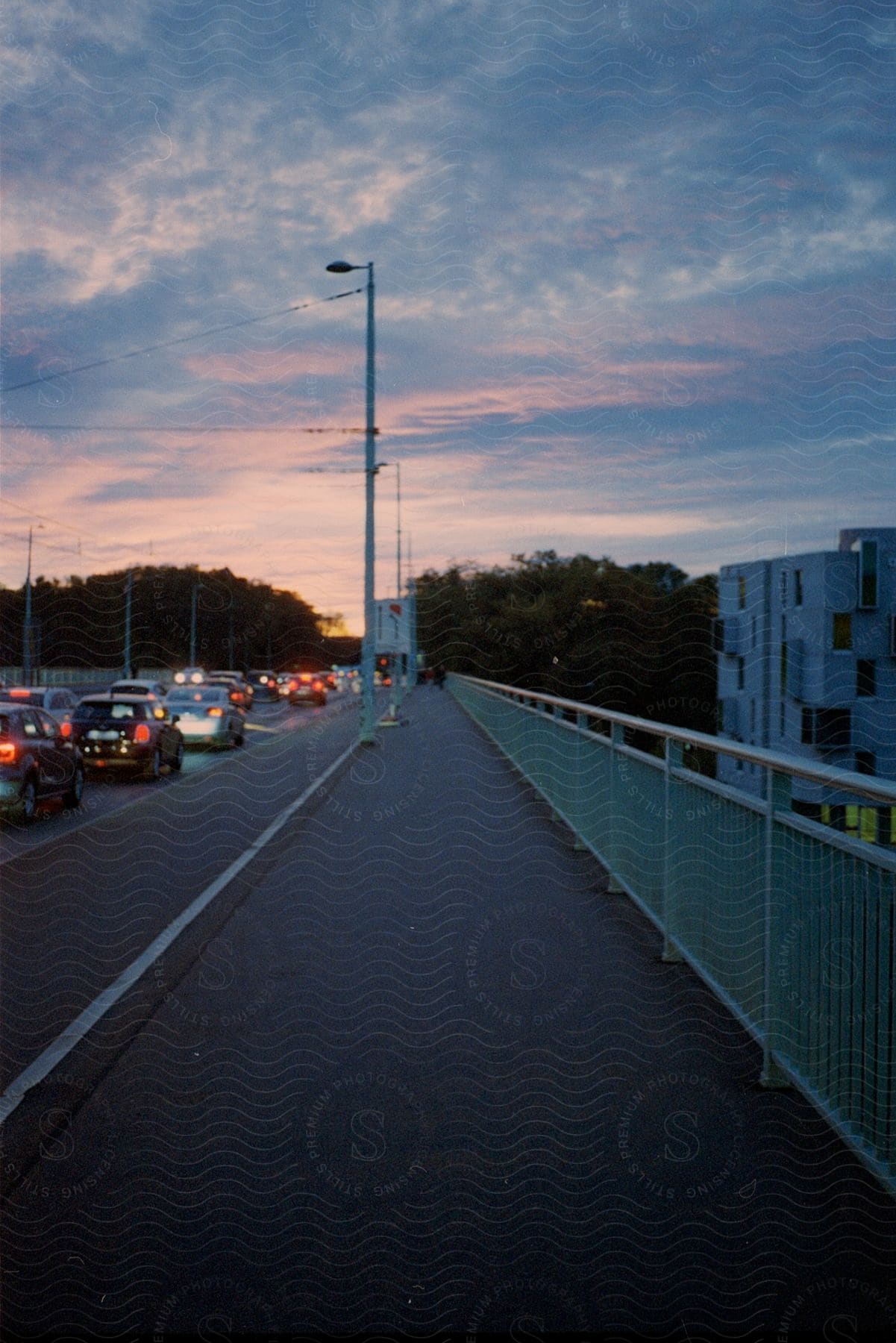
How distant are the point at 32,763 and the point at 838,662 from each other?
12526 mm

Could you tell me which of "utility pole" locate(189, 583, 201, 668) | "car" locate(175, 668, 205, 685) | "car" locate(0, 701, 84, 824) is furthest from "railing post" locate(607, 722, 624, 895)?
"utility pole" locate(189, 583, 201, 668)

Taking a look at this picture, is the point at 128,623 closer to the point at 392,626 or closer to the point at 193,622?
the point at 193,622

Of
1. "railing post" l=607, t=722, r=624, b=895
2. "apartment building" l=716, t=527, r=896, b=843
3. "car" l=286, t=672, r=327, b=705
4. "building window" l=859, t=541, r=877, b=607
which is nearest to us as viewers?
"apartment building" l=716, t=527, r=896, b=843

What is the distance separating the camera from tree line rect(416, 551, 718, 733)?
65.8 metres

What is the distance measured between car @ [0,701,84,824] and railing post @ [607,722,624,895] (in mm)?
7904

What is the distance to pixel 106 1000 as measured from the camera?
22.0 ft

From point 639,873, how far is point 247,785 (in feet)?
38.6

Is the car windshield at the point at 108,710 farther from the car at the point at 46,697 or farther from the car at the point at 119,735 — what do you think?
the car at the point at 46,697

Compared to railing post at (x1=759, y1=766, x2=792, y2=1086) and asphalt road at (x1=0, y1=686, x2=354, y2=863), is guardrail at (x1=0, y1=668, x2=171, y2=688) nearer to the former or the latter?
asphalt road at (x1=0, y1=686, x2=354, y2=863)

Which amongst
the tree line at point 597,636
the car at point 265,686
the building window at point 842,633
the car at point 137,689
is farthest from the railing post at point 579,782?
the car at point 265,686

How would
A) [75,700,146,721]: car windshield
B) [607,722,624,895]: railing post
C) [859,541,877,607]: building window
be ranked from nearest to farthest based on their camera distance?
[607,722,624,895]: railing post, [859,541,877,607]: building window, [75,700,146,721]: car windshield

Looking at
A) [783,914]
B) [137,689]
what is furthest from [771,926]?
[137,689]

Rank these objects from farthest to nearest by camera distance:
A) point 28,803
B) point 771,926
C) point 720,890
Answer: point 28,803, point 720,890, point 771,926

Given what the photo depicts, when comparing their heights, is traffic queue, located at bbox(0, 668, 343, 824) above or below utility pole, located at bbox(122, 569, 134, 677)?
below
